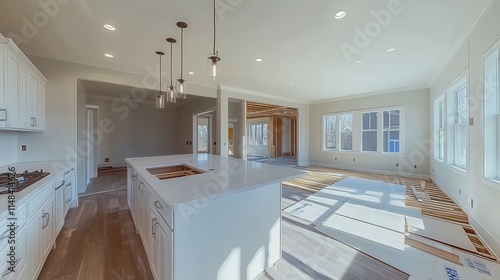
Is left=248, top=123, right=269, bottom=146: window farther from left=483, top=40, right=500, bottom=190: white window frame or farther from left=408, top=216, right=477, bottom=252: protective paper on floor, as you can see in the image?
left=483, top=40, right=500, bottom=190: white window frame

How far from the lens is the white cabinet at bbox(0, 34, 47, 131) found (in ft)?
7.00

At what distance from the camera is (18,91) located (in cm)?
246

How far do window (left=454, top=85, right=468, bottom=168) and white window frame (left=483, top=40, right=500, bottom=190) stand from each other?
1.57 meters

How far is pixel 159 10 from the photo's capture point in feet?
7.74

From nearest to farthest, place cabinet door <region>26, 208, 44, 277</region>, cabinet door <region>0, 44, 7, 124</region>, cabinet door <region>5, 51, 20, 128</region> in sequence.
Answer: cabinet door <region>26, 208, 44, 277</region>
cabinet door <region>0, 44, 7, 124</region>
cabinet door <region>5, 51, 20, 128</region>

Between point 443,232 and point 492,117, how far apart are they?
5.00ft

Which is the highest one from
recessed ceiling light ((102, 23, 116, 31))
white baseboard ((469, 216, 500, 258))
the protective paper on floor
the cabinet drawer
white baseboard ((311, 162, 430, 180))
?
recessed ceiling light ((102, 23, 116, 31))

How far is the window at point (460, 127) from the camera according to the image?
12.1ft

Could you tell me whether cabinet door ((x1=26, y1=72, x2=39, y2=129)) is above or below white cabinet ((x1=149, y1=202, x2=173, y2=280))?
above

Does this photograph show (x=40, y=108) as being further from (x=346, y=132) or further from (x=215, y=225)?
(x=346, y=132)

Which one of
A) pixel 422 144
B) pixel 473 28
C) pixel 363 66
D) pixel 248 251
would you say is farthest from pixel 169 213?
pixel 422 144

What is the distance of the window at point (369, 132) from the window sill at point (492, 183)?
4.74 m

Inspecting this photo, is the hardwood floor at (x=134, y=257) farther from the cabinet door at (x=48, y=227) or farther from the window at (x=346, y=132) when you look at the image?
the window at (x=346, y=132)

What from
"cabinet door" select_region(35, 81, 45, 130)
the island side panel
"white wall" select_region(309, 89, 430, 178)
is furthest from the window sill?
"cabinet door" select_region(35, 81, 45, 130)
